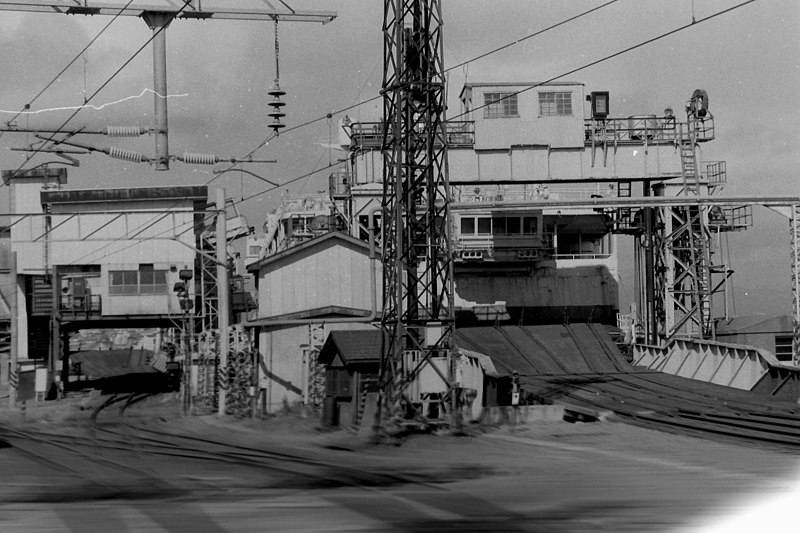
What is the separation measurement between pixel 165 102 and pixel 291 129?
462 inches

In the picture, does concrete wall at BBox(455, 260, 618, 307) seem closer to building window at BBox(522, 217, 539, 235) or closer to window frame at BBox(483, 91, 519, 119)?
building window at BBox(522, 217, 539, 235)

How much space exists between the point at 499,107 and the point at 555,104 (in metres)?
3.04

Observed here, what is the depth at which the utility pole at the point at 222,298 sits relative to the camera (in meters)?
30.3

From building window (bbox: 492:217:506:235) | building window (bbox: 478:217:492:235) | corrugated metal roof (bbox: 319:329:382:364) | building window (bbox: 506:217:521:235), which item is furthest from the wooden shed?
building window (bbox: 506:217:521:235)

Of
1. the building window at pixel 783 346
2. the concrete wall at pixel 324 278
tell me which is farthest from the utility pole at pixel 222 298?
the building window at pixel 783 346

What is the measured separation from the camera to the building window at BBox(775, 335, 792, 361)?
5459cm

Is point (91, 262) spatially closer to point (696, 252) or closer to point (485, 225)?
point (485, 225)

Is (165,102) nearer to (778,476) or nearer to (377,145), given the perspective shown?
(778,476)

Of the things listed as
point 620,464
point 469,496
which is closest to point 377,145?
point 620,464

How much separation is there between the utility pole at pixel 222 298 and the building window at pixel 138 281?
2495cm

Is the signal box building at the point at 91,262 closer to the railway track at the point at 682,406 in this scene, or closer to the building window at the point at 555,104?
the building window at the point at 555,104

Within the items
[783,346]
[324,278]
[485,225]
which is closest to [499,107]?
[485,225]

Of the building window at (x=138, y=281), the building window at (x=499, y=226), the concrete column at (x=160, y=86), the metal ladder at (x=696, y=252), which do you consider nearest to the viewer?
the concrete column at (x=160, y=86)

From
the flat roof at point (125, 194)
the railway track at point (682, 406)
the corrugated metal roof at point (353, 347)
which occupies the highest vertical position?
the flat roof at point (125, 194)
